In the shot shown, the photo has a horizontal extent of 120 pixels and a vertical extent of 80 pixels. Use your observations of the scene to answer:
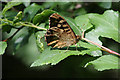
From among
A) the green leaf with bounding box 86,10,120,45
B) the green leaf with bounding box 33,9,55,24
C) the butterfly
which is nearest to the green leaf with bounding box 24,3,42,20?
the green leaf with bounding box 33,9,55,24

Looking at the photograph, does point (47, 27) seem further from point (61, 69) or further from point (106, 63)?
point (61, 69)

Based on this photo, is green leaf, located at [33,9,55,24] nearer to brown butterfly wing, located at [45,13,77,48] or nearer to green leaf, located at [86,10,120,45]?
brown butterfly wing, located at [45,13,77,48]

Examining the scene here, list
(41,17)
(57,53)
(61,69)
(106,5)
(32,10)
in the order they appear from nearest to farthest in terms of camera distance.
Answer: (57,53) → (41,17) → (32,10) → (106,5) → (61,69)

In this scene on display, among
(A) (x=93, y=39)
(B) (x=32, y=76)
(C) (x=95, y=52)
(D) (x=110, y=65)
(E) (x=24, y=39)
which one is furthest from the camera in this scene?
(B) (x=32, y=76)

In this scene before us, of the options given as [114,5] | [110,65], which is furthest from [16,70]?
[110,65]

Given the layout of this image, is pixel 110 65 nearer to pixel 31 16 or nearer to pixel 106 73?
pixel 31 16

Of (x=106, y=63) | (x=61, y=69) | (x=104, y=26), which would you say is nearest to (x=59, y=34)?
(x=104, y=26)

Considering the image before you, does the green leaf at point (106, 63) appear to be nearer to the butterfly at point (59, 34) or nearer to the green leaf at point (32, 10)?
the butterfly at point (59, 34)

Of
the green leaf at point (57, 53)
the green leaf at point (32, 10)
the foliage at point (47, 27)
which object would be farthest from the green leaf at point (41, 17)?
the green leaf at point (57, 53)
